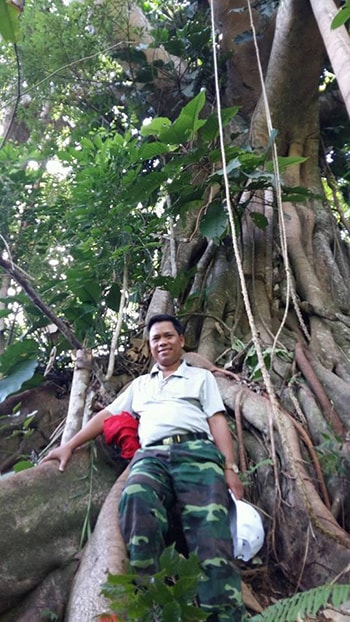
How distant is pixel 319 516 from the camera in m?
1.72

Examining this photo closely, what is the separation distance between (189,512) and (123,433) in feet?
1.63

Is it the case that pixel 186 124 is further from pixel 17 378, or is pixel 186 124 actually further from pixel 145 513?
pixel 145 513

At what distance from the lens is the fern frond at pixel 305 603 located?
3.64 feet

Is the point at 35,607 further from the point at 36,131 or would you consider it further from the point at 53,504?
the point at 36,131

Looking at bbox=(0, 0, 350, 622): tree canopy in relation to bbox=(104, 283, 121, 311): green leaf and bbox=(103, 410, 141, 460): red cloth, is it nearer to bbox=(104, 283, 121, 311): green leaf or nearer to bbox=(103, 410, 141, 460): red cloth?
bbox=(104, 283, 121, 311): green leaf

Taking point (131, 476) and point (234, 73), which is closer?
point (131, 476)

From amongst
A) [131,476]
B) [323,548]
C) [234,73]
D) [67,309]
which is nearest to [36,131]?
[234,73]

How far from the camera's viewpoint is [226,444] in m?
1.98

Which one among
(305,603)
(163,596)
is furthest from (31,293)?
(305,603)

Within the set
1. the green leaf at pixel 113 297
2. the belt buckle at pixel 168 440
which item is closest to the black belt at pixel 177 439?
the belt buckle at pixel 168 440

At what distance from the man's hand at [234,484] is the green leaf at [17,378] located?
4.93 ft

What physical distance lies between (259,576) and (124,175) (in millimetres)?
2282

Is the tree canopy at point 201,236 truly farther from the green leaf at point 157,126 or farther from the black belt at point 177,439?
the black belt at point 177,439

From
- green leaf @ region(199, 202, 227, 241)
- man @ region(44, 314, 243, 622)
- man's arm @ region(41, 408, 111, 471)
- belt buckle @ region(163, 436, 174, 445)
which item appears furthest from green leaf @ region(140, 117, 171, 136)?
belt buckle @ region(163, 436, 174, 445)
